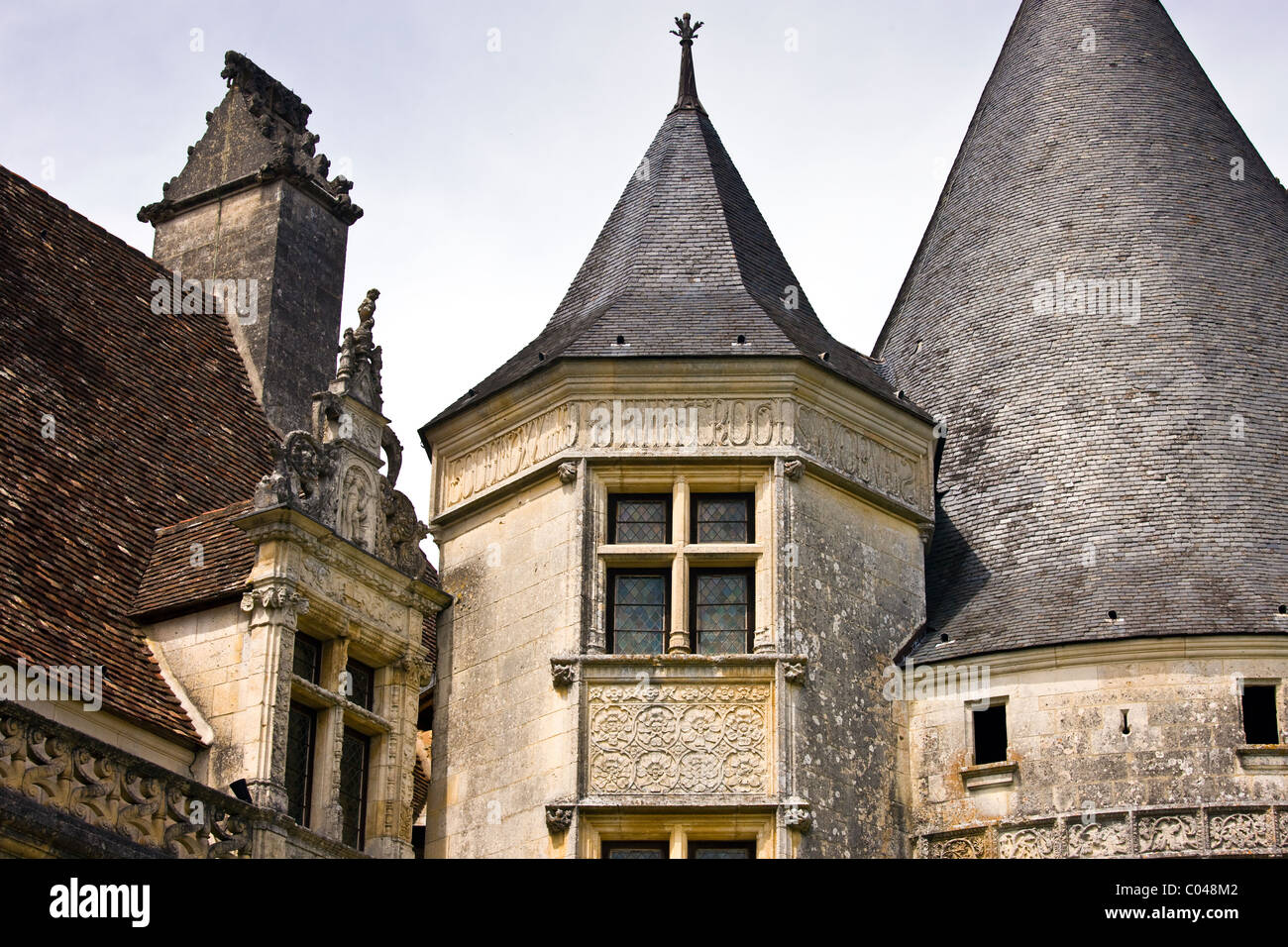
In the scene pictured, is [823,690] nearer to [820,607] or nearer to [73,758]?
[820,607]

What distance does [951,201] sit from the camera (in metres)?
22.8

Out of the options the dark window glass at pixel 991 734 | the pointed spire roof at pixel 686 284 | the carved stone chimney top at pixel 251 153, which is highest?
the carved stone chimney top at pixel 251 153

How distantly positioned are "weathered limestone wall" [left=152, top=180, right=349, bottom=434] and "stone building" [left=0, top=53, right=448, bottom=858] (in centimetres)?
12

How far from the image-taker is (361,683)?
1812 cm

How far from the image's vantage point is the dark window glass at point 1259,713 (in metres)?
18.3

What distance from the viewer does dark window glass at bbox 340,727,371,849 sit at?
17562 mm

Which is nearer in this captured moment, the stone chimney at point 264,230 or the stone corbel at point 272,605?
the stone corbel at point 272,605

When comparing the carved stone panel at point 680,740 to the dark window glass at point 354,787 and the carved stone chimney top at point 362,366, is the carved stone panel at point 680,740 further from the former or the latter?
the carved stone chimney top at point 362,366

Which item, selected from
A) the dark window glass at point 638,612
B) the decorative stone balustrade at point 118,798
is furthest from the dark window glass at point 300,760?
the dark window glass at point 638,612

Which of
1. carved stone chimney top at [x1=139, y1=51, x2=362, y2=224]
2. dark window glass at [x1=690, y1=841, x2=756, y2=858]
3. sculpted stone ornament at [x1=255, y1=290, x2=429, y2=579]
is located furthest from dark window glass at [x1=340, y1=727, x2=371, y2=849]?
carved stone chimney top at [x1=139, y1=51, x2=362, y2=224]

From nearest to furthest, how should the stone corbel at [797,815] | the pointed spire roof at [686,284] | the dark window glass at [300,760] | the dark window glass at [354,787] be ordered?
the dark window glass at [300,760] < the stone corbel at [797,815] < the dark window glass at [354,787] < the pointed spire roof at [686,284]

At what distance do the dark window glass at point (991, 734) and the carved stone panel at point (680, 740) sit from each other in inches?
74.6

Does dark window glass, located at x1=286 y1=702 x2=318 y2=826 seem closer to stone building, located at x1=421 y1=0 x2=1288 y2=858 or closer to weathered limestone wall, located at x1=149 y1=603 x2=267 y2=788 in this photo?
weathered limestone wall, located at x1=149 y1=603 x2=267 y2=788
